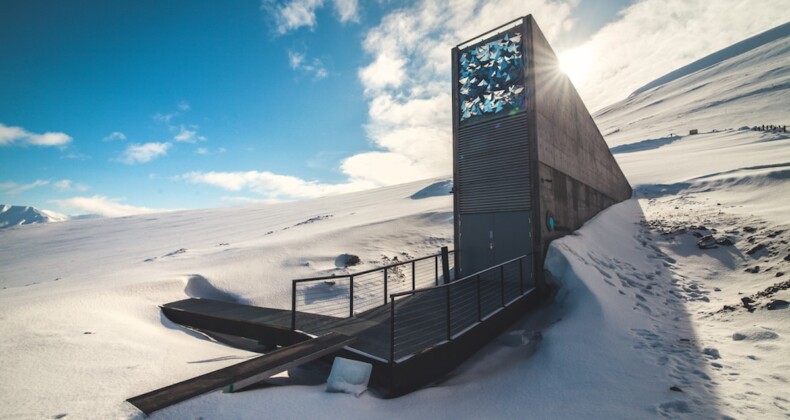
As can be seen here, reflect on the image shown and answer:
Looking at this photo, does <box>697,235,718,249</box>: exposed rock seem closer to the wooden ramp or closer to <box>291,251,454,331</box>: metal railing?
<box>291,251,454,331</box>: metal railing

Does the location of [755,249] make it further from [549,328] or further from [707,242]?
[549,328]

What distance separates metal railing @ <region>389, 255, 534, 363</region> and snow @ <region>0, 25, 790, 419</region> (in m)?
0.57

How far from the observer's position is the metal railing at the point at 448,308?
16.5ft

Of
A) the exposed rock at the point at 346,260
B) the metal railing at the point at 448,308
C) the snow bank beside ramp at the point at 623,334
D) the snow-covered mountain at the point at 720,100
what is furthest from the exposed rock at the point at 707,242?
the snow-covered mountain at the point at 720,100

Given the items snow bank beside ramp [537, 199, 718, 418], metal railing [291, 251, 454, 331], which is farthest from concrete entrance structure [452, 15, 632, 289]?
metal railing [291, 251, 454, 331]

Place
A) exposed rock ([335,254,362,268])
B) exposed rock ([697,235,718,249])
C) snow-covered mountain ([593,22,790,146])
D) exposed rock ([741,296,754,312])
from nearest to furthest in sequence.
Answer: exposed rock ([741,296,754,312]) → exposed rock ([697,235,718,249]) → exposed rock ([335,254,362,268]) → snow-covered mountain ([593,22,790,146])

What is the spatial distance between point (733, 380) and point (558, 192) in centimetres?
606

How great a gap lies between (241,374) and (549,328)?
495cm

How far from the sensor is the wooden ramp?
3.29m

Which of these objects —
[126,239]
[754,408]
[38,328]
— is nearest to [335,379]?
[754,408]

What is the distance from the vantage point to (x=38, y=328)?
5777 millimetres

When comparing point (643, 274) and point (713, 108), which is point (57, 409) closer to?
point (643, 274)

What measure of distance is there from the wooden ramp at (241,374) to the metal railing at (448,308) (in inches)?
39.2

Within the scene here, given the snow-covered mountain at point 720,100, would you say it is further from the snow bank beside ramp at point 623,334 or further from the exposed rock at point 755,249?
the snow bank beside ramp at point 623,334
